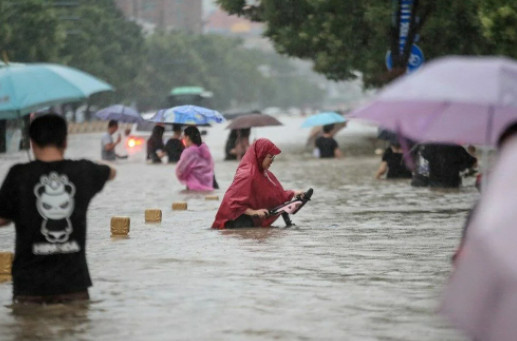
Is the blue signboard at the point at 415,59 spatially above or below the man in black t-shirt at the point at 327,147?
above

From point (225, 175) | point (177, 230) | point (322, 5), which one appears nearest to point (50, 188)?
point (177, 230)

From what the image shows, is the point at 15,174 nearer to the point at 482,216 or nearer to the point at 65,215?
the point at 65,215

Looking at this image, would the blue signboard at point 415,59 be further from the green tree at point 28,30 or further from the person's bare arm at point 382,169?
the green tree at point 28,30

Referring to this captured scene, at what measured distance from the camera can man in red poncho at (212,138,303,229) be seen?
51.1ft

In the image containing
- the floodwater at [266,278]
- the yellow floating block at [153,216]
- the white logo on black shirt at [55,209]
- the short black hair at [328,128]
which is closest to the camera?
the floodwater at [266,278]

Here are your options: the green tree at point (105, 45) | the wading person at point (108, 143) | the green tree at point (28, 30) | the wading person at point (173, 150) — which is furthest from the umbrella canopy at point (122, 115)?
the green tree at point (105, 45)

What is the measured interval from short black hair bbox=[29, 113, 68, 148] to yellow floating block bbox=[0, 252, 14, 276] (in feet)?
9.29

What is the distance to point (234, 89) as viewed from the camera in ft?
544

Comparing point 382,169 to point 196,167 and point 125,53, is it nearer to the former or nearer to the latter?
point 196,167

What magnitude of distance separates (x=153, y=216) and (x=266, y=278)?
679 centimetres

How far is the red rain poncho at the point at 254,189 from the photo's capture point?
51.2 feet

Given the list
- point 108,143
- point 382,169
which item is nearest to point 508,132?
point 382,169

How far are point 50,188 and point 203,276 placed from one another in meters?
2.69

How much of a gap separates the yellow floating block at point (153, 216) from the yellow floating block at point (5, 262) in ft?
20.4
